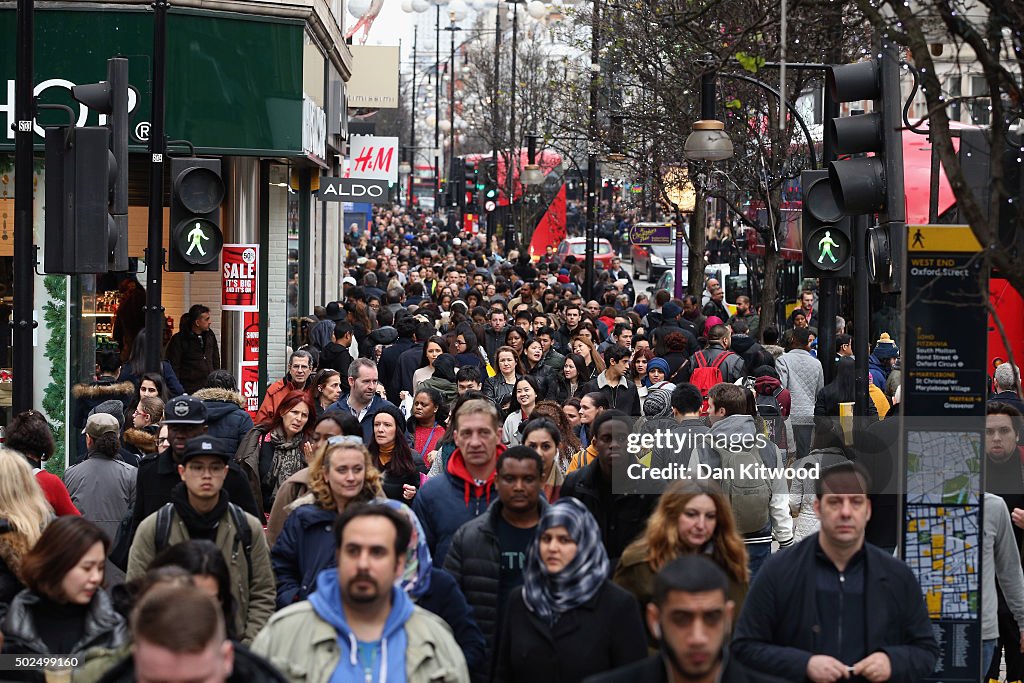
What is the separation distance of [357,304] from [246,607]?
14921 millimetres

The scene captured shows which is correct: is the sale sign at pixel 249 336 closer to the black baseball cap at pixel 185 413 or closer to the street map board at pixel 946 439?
the black baseball cap at pixel 185 413

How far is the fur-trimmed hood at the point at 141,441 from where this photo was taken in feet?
35.4

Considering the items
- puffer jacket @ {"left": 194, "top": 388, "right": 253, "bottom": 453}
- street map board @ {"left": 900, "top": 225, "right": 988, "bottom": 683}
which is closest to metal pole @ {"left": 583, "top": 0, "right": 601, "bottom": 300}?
puffer jacket @ {"left": 194, "top": 388, "right": 253, "bottom": 453}

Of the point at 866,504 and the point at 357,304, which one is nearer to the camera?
the point at 866,504

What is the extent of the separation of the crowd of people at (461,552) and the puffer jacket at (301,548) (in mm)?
13

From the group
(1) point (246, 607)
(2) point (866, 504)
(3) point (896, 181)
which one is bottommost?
(1) point (246, 607)

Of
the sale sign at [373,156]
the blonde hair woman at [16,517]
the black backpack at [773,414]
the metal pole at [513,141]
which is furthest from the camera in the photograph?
the metal pole at [513,141]

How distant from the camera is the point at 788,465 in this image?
35.7 ft

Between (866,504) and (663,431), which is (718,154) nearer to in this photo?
(663,431)

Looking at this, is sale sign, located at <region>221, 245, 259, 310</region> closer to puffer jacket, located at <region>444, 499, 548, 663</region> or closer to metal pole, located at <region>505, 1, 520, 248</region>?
puffer jacket, located at <region>444, 499, 548, 663</region>

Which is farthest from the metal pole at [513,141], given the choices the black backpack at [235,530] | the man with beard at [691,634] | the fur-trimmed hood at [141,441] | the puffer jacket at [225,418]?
the man with beard at [691,634]

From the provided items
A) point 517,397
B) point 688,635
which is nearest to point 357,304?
point 517,397

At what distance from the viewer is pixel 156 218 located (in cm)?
1321

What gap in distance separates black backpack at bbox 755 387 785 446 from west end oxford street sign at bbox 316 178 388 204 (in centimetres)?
1021
